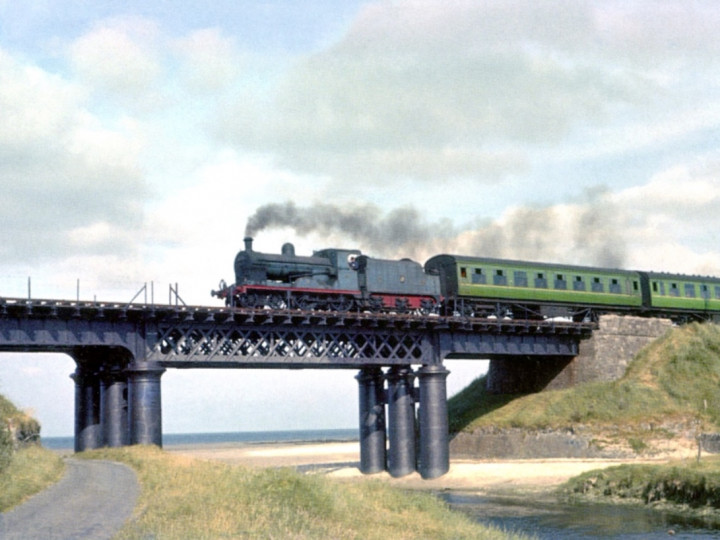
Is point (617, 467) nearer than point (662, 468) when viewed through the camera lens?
No

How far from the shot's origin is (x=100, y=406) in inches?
2036

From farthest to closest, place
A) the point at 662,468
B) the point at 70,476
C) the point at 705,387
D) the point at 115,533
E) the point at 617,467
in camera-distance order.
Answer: the point at 705,387, the point at 617,467, the point at 662,468, the point at 70,476, the point at 115,533

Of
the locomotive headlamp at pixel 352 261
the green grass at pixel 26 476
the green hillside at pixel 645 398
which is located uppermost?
the locomotive headlamp at pixel 352 261

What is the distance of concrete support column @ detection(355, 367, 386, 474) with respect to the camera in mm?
56719

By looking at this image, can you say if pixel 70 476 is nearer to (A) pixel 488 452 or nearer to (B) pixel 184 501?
(B) pixel 184 501

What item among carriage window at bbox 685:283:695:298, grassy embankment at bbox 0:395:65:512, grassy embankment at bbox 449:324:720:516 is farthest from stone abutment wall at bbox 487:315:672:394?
grassy embankment at bbox 0:395:65:512

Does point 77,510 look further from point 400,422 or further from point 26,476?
point 400,422

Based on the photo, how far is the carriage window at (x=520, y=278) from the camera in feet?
202

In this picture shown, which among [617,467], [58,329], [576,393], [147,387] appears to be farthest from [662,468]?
[58,329]

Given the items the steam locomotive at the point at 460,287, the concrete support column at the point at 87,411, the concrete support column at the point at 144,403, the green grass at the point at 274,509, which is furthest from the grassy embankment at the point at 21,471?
the steam locomotive at the point at 460,287

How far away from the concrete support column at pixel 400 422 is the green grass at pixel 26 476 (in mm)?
22780

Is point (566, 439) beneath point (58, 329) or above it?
beneath

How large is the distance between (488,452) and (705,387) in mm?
15620

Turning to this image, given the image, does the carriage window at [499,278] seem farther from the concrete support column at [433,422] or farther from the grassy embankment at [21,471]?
the grassy embankment at [21,471]
